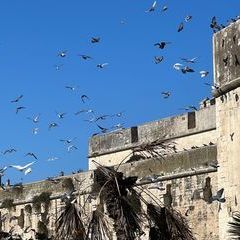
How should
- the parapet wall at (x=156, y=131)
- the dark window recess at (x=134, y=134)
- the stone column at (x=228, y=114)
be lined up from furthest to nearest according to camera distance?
1. the dark window recess at (x=134, y=134)
2. the parapet wall at (x=156, y=131)
3. the stone column at (x=228, y=114)

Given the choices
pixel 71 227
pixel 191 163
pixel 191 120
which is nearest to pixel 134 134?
pixel 191 120

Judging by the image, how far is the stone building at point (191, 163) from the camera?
1906 centimetres

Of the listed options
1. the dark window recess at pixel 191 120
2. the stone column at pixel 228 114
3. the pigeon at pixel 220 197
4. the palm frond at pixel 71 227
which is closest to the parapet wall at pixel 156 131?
the dark window recess at pixel 191 120

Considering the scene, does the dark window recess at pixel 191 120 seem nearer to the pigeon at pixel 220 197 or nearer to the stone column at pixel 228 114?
the stone column at pixel 228 114

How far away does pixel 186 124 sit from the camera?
26.5m

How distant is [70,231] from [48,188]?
16.5 m

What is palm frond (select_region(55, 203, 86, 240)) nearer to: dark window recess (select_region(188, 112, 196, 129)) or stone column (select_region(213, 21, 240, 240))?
stone column (select_region(213, 21, 240, 240))

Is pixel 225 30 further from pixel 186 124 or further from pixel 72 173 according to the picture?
pixel 72 173

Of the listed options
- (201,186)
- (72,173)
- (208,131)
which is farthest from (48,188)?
(201,186)

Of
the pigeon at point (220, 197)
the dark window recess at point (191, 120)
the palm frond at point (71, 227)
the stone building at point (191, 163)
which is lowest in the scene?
the palm frond at point (71, 227)

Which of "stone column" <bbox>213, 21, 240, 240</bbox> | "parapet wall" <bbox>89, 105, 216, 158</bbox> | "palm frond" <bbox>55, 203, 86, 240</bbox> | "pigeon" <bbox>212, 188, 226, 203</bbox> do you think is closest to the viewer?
"palm frond" <bbox>55, 203, 86, 240</bbox>

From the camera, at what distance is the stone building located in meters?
19.1

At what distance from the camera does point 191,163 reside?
72.9ft

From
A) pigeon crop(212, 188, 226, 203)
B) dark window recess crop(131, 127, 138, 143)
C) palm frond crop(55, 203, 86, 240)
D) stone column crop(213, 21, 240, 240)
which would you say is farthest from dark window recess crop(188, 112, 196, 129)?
palm frond crop(55, 203, 86, 240)
